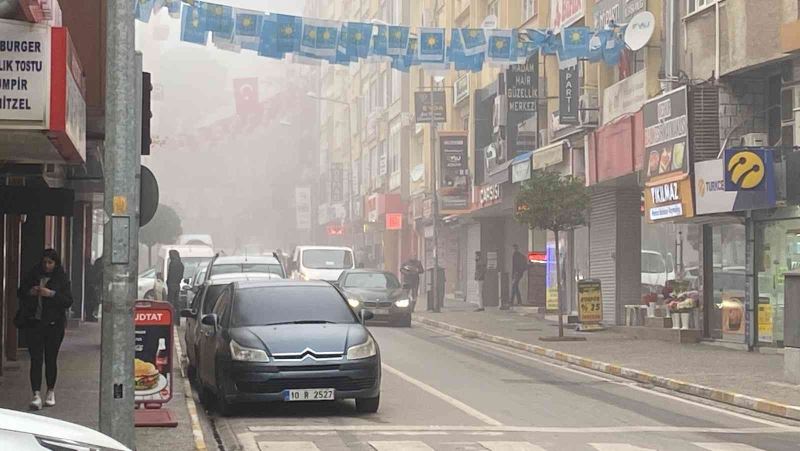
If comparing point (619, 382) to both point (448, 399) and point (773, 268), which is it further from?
point (773, 268)

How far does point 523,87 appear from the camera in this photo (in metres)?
35.5

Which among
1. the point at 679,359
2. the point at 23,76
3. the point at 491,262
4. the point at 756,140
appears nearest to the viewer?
the point at 23,76

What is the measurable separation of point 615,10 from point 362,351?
1763 cm

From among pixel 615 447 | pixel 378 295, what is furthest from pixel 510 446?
pixel 378 295

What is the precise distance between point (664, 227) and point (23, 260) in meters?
14.2

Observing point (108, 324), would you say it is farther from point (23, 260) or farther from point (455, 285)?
point (455, 285)

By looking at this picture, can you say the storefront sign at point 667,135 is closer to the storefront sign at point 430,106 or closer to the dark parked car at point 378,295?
the dark parked car at point 378,295

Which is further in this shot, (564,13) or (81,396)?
(564,13)

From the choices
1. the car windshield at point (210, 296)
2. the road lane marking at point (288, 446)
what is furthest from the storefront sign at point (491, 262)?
the road lane marking at point (288, 446)

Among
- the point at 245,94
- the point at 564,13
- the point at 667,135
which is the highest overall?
the point at 245,94

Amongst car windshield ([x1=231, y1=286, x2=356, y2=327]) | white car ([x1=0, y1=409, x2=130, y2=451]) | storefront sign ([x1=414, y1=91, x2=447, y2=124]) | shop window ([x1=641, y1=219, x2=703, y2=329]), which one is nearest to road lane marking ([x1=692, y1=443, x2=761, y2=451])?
car windshield ([x1=231, y1=286, x2=356, y2=327])

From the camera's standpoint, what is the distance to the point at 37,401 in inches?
522

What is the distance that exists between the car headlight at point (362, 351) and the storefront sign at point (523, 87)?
72.4ft

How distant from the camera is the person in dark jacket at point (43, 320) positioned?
13.4 meters
